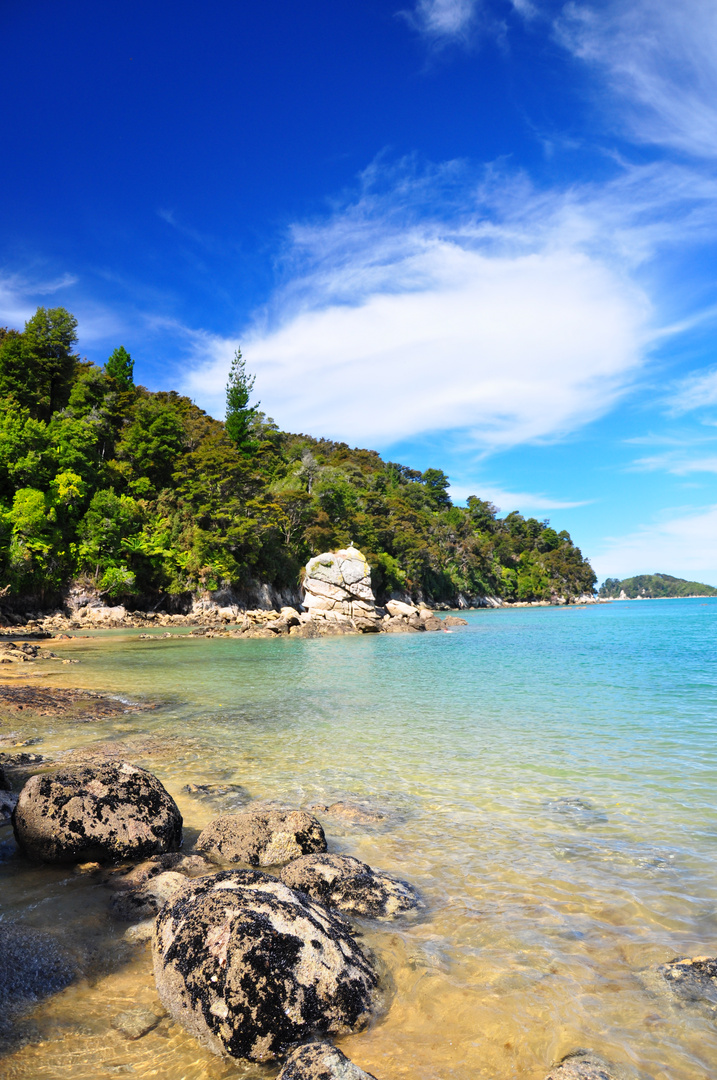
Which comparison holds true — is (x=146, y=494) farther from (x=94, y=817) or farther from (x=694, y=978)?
(x=694, y=978)

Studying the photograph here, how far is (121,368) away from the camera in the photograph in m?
61.1

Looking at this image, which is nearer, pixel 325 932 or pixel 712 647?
pixel 325 932

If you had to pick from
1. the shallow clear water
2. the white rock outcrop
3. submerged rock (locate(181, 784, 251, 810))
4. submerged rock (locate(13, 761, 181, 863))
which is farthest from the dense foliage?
submerged rock (locate(13, 761, 181, 863))

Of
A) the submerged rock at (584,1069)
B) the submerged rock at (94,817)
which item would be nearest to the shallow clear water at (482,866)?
the submerged rock at (584,1069)

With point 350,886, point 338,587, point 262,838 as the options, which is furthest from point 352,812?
point 338,587

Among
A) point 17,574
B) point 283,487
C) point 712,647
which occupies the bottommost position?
point 712,647

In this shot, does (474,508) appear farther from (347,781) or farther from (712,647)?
(347,781)

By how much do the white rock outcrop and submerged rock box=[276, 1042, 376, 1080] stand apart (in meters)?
47.5

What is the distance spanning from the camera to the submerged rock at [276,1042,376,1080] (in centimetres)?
222

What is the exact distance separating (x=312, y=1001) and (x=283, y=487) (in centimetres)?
5944

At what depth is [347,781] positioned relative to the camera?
7.32 meters

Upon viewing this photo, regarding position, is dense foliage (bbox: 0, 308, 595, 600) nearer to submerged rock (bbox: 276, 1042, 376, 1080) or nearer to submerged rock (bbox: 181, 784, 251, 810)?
submerged rock (bbox: 181, 784, 251, 810)

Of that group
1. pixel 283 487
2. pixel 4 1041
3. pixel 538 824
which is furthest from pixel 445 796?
pixel 283 487

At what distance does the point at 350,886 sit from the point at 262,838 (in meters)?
1.02
